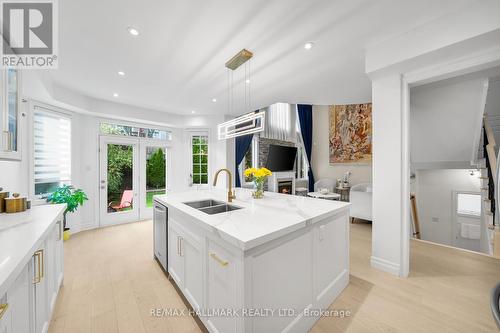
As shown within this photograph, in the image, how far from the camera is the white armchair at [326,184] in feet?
18.9

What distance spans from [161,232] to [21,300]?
1.36m

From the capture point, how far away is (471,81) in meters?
2.71

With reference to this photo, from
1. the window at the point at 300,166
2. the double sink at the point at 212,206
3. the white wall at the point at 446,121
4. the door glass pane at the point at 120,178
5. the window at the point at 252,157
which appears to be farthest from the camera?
the window at the point at 300,166

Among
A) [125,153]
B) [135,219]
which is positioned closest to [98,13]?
[125,153]

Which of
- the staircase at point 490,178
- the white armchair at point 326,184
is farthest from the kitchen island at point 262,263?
the white armchair at point 326,184

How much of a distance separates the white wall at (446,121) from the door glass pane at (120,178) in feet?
18.8

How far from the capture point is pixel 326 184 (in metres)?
5.81

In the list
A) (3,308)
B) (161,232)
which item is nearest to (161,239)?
(161,232)

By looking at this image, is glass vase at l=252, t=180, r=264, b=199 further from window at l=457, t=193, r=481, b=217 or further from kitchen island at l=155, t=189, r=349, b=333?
window at l=457, t=193, r=481, b=217

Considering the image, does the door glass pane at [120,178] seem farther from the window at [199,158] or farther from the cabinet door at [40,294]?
the cabinet door at [40,294]

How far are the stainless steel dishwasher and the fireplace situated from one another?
341 cm

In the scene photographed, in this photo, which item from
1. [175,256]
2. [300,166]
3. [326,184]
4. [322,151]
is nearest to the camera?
[175,256]

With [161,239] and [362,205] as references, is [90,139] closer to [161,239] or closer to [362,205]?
[161,239]

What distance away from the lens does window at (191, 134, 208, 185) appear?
17.8 ft
